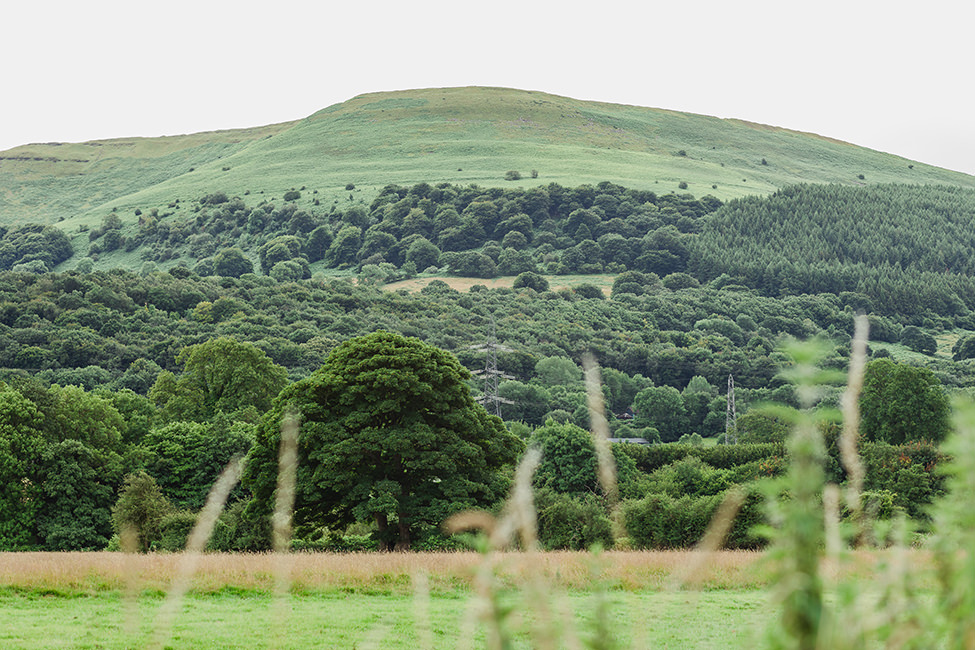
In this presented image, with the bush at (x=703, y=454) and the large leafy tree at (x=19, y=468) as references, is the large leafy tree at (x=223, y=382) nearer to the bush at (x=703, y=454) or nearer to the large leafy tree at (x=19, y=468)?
the large leafy tree at (x=19, y=468)

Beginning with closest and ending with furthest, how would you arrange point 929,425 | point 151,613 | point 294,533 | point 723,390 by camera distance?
point 151,613 < point 294,533 < point 929,425 < point 723,390

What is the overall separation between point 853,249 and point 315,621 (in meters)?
177

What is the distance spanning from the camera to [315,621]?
52.9 ft

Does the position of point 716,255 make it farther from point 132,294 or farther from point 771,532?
point 771,532

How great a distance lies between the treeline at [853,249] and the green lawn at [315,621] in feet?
473

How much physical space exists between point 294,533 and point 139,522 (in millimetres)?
5677

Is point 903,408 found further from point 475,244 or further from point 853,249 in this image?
point 475,244

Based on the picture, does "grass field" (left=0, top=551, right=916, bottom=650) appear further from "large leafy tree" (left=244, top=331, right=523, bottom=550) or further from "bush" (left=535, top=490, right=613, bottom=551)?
"bush" (left=535, top=490, right=613, bottom=551)

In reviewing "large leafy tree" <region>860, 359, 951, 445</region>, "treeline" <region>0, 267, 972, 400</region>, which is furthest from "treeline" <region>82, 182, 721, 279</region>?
"large leafy tree" <region>860, 359, 951, 445</region>

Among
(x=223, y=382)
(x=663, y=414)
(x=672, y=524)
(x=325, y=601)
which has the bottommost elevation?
(x=663, y=414)

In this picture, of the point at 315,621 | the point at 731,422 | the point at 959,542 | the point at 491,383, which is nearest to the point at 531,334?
the point at 491,383

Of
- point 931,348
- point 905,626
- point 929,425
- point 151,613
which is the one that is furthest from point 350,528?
point 931,348

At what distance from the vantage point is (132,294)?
342 feet

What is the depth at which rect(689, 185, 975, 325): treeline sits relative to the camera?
513 ft
